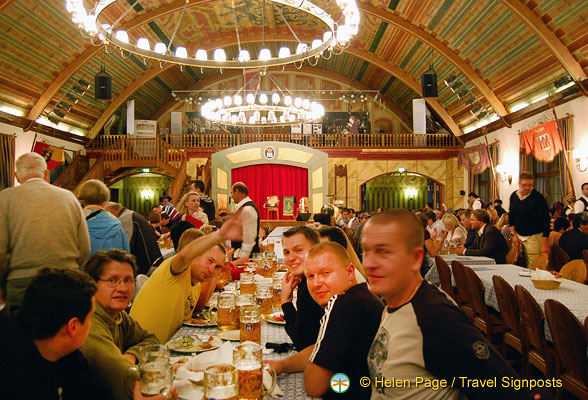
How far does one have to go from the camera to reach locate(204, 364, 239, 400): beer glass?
1.34m

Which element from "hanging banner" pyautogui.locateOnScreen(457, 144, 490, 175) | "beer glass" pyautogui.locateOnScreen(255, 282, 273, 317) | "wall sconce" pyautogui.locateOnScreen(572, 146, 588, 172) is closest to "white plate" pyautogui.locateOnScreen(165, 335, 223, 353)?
"beer glass" pyautogui.locateOnScreen(255, 282, 273, 317)

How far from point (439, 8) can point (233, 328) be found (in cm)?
1167

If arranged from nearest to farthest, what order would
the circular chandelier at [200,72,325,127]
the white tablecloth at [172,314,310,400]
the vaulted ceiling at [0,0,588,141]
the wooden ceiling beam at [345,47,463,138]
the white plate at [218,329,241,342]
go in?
the white tablecloth at [172,314,310,400] → the white plate at [218,329,241,342] → the circular chandelier at [200,72,325,127] → the vaulted ceiling at [0,0,588,141] → the wooden ceiling beam at [345,47,463,138]

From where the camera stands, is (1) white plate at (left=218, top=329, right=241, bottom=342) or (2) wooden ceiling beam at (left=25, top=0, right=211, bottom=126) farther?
(2) wooden ceiling beam at (left=25, top=0, right=211, bottom=126)

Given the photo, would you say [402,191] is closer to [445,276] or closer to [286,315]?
[445,276]

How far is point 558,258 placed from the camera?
5344 mm

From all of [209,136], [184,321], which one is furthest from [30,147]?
[184,321]

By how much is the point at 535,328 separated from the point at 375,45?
14.2 meters

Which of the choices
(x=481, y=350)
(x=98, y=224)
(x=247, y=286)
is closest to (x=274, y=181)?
(x=98, y=224)

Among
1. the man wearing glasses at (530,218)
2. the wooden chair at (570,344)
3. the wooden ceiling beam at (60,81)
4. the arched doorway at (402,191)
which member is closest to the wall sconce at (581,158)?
the man wearing glasses at (530,218)

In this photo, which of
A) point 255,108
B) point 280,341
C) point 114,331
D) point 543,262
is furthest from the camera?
point 255,108

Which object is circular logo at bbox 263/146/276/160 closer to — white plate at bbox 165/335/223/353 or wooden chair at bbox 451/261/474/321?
wooden chair at bbox 451/261/474/321

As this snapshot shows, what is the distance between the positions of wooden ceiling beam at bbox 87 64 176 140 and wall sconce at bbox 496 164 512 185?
1130 cm

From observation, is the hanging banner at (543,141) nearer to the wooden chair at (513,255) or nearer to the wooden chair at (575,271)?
the wooden chair at (513,255)
